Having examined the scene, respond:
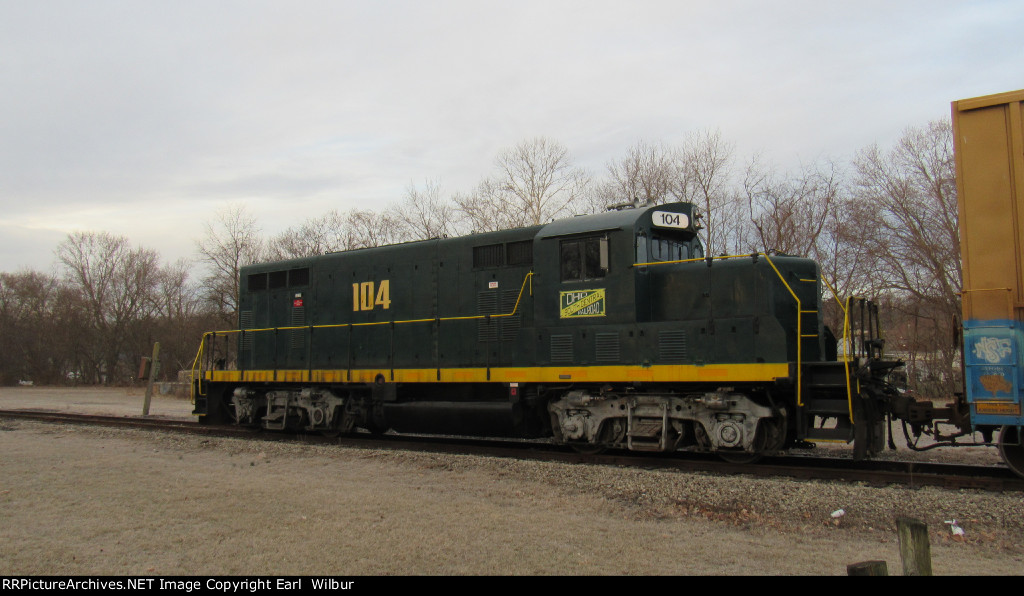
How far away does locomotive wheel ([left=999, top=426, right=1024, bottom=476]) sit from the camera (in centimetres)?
749

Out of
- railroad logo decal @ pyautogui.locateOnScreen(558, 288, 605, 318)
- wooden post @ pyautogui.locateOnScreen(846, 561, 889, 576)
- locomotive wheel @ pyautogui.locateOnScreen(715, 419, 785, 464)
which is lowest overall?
locomotive wheel @ pyautogui.locateOnScreen(715, 419, 785, 464)

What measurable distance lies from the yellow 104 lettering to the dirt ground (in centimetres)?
400

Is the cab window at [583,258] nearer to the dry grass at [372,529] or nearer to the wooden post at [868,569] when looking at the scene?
the dry grass at [372,529]

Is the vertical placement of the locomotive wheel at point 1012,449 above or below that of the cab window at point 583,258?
below

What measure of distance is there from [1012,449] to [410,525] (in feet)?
22.5

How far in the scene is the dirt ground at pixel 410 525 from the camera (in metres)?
5.09

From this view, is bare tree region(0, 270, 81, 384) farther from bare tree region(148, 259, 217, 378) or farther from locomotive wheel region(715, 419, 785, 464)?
locomotive wheel region(715, 419, 785, 464)

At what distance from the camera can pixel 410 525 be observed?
20.5ft

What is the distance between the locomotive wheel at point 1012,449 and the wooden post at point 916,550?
5.25m

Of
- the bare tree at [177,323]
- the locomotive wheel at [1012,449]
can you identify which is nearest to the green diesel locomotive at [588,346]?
the locomotive wheel at [1012,449]

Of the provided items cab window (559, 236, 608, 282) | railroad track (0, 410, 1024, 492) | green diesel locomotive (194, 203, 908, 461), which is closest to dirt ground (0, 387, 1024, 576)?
railroad track (0, 410, 1024, 492)

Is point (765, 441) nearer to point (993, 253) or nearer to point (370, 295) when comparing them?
point (993, 253)

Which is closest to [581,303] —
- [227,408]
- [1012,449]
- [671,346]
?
[671,346]

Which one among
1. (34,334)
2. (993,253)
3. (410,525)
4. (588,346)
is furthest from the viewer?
(34,334)
